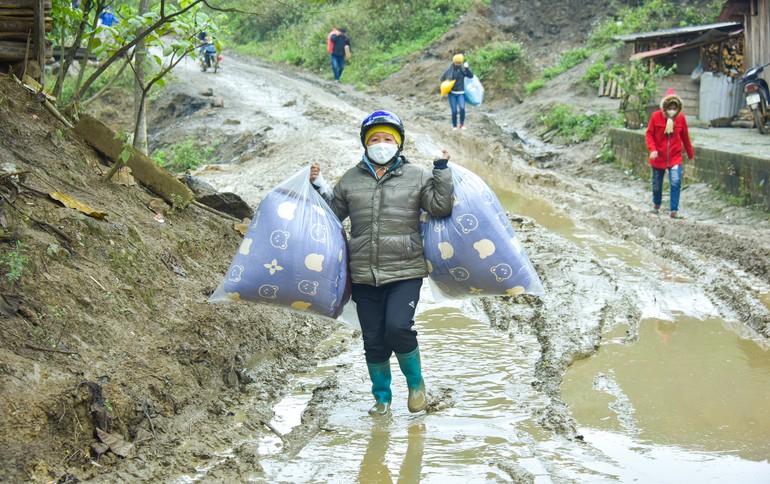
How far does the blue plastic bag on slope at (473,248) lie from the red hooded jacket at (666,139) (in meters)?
6.16

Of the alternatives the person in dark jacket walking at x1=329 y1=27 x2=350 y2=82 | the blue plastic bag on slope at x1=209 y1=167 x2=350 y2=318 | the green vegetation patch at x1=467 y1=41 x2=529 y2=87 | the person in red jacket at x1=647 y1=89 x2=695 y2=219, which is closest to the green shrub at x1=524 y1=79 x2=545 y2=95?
the green vegetation patch at x1=467 y1=41 x2=529 y2=87

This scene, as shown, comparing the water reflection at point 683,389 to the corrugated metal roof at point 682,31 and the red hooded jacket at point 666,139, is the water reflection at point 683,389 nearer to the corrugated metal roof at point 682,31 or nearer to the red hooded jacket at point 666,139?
the red hooded jacket at point 666,139

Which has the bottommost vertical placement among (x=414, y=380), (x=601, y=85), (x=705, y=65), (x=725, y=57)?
(x=414, y=380)

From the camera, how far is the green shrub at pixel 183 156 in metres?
15.4

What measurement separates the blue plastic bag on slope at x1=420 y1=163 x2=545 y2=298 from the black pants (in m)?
0.20

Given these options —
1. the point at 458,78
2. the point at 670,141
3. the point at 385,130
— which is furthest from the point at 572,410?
the point at 458,78

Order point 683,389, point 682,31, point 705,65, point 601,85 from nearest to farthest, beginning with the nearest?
point 683,389 < point 705,65 < point 682,31 < point 601,85

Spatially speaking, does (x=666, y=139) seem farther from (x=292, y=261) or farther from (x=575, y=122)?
(x=575, y=122)

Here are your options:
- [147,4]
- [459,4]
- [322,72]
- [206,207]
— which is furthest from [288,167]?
[459,4]

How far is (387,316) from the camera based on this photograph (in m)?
4.62

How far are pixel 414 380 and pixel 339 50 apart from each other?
74.7 ft

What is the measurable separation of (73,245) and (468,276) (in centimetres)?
222

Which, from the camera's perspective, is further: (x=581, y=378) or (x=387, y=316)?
(x=581, y=378)

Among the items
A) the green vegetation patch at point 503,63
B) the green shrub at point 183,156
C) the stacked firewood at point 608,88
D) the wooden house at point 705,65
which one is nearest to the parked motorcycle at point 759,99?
the wooden house at point 705,65
